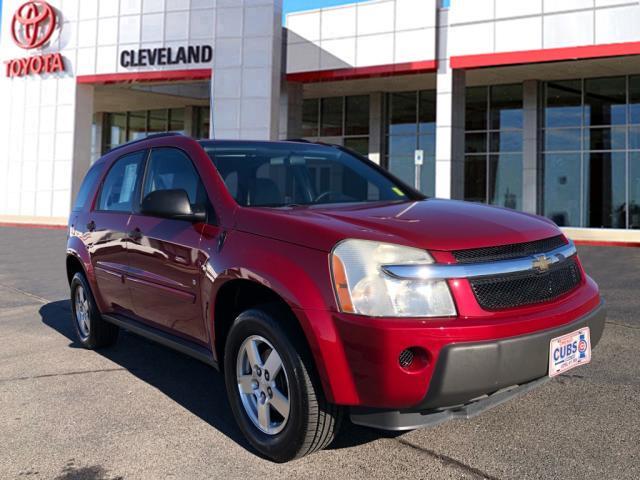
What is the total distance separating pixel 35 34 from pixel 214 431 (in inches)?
988

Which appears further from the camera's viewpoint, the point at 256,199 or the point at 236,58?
the point at 236,58

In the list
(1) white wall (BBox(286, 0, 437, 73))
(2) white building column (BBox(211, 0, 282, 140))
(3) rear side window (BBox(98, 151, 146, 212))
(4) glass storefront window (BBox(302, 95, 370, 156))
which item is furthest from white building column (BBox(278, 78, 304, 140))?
(3) rear side window (BBox(98, 151, 146, 212))

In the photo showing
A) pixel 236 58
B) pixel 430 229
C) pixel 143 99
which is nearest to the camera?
pixel 430 229

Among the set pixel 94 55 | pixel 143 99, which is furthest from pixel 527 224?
pixel 143 99

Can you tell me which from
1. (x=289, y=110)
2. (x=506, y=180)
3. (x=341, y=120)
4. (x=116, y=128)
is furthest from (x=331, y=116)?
(x=116, y=128)

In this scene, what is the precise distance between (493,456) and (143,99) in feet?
92.0

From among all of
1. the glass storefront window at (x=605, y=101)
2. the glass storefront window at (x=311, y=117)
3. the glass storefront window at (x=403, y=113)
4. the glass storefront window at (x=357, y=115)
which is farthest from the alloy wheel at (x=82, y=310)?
the glass storefront window at (x=311, y=117)

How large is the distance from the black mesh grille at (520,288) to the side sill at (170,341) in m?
1.64

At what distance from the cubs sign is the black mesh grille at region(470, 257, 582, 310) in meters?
24.5

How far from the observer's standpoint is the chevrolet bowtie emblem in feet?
9.74

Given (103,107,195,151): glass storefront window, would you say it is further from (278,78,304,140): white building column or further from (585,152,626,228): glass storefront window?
(585,152,626,228): glass storefront window

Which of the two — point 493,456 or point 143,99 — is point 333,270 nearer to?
point 493,456

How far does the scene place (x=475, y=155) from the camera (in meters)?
22.5

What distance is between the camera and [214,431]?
11.4 feet
